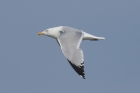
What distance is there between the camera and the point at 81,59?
44.5ft

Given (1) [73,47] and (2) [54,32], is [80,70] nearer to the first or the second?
(1) [73,47]

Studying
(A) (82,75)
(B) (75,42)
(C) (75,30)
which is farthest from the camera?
(C) (75,30)

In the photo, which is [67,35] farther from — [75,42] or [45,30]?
[45,30]

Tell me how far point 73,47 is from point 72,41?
20.6 inches

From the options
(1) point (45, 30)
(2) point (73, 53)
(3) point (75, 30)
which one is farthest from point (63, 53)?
(1) point (45, 30)

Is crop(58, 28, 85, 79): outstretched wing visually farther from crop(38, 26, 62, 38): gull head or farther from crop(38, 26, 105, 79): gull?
crop(38, 26, 62, 38): gull head

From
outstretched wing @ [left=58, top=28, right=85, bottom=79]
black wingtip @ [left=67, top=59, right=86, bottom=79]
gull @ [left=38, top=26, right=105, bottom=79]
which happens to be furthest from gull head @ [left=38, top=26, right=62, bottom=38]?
black wingtip @ [left=67, top=59, right=86, bottom=79]

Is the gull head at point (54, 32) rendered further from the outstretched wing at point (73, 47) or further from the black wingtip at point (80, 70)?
the black wingtip at point (80, 70)

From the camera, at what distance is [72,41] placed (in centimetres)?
1488

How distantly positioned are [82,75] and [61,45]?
5.84ft

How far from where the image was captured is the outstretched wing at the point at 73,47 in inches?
527

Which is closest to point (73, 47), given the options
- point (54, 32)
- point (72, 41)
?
point (72, 41)

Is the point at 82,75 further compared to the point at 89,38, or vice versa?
the point at 89,38

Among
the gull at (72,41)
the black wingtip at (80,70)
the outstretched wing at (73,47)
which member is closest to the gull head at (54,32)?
the gull at (72,41)
